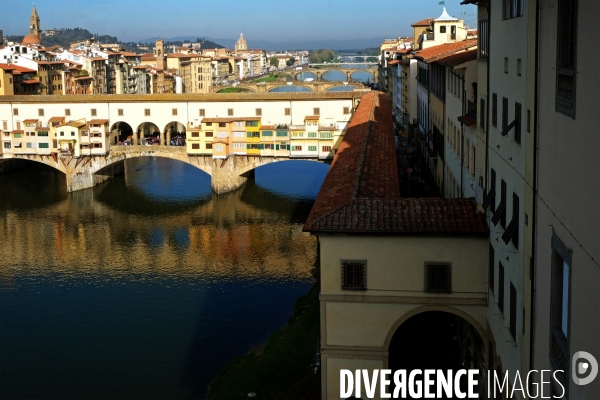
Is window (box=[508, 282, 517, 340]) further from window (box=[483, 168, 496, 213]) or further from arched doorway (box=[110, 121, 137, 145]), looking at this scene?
arched doorway (box=[110, 121, 137, 145])

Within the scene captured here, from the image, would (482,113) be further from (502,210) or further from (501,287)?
(501,287)

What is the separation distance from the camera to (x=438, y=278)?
12.0 metres

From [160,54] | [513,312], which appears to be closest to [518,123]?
[513,312]

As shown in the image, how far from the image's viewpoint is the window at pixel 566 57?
6597 mm

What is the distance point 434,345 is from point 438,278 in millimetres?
4643

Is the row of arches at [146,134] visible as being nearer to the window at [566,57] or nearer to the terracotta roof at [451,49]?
the terracotta roof at [451,49]

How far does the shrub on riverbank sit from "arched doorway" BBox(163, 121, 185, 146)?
26457 mm

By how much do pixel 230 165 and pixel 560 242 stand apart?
31670 mm

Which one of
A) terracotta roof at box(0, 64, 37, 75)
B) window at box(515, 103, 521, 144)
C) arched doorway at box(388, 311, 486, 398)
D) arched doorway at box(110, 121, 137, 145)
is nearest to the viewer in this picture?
window at box(515, 103, 521, 144)

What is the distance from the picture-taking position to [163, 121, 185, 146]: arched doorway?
43.3 metres

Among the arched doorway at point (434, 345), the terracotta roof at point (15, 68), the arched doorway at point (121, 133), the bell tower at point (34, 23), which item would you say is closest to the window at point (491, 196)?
the arched doorway at point (434, 345)

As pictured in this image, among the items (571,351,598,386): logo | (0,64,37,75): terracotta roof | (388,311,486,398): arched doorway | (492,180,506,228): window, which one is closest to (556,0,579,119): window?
(571,351,598,386): logo

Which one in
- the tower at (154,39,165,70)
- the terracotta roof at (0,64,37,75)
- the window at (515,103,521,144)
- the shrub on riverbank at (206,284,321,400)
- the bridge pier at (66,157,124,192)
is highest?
the tower at (154,39,165,70)

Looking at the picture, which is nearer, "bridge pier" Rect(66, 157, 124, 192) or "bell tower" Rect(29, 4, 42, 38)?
"bridge pier" Rect(66, 157, 124, 192)
